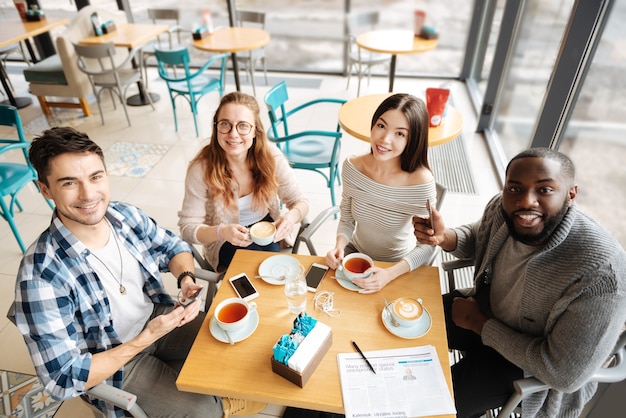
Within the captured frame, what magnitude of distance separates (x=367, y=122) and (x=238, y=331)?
80.6 inches

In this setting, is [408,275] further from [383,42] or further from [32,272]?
[383,42]

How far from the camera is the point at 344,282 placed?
1.55 meters

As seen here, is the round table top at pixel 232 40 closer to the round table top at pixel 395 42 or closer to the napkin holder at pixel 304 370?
the round table top at pixel 395 42

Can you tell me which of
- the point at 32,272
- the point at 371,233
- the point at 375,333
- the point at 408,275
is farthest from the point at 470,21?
the point at 32,272

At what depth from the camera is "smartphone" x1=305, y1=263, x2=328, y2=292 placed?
60.6 inches

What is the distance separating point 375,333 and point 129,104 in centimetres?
518

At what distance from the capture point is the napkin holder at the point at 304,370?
46.2 inches

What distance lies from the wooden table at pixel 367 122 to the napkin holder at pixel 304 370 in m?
1.76

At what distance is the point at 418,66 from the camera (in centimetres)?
611

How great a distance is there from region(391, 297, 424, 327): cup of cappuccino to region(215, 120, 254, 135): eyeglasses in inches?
43.1

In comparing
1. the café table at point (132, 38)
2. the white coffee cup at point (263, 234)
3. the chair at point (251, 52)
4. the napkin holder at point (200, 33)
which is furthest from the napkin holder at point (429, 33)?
the white coffee cup at point (263, 234)

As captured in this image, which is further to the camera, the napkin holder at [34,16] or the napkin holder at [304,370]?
the napkin holder at [34,16]

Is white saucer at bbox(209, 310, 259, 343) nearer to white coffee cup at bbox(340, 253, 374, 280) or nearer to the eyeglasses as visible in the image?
white coffee cup at bbox(340, 253, 374, 280)

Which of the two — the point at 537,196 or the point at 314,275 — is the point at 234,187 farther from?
the point at 537,196
